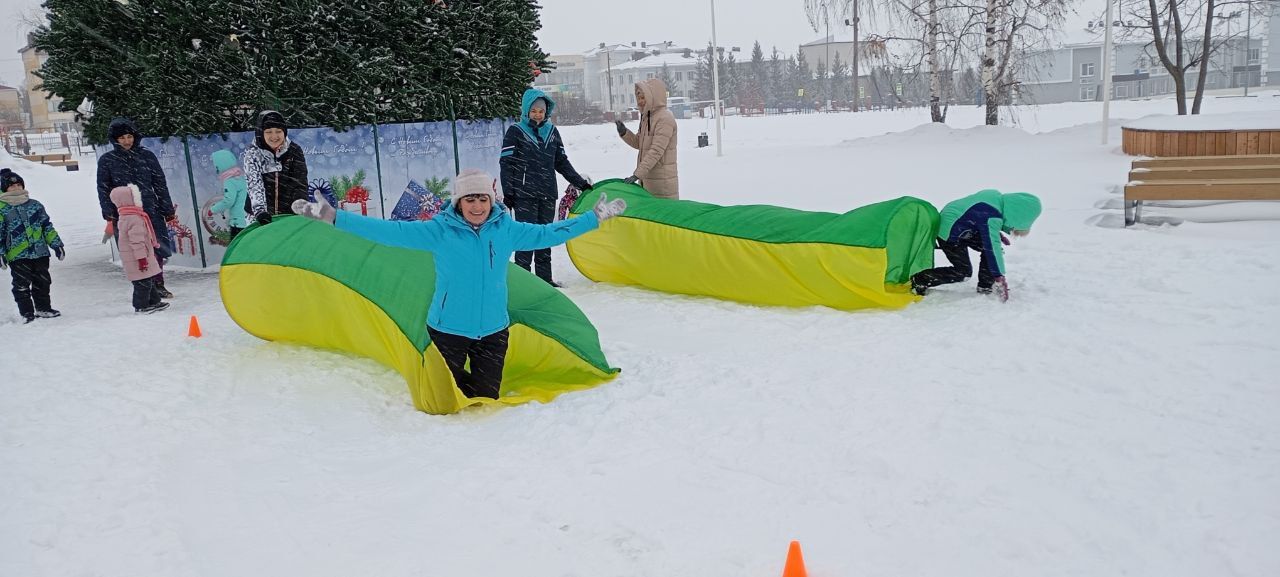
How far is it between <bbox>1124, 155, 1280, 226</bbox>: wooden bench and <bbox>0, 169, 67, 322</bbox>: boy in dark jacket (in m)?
9.73

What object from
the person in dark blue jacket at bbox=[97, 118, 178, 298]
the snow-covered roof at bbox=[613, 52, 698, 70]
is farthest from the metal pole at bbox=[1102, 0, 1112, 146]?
the snow-covered roof at bbox=[613, 52, 698, 70]

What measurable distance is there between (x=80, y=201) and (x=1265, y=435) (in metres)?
A: 20.0

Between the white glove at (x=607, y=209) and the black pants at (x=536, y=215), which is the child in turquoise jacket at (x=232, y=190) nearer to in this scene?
the black pants at (x=536, y=215)

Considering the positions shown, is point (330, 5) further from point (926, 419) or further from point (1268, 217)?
point (1268, 217)

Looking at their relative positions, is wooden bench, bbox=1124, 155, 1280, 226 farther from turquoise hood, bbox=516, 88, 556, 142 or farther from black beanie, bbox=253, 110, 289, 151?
black beanie, bbox=253, 110, 289, 151

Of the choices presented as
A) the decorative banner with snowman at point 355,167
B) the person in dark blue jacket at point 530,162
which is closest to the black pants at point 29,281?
the decorative banner with snowman at point 355,167

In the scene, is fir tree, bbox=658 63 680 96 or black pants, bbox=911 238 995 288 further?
fir tree, bbox=658 63 680 96

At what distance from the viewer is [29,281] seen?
709cm

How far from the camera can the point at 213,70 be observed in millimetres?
8711

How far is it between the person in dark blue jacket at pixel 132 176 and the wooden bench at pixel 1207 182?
359 inches

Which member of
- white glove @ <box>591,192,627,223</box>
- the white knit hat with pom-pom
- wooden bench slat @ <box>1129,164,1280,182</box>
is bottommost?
wooden bench slat @ <box>1129,164,1280,182</box>

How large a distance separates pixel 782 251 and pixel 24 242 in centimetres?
587

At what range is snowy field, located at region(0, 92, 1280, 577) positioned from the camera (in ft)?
10.0

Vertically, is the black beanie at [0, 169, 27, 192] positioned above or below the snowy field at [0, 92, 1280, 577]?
above
